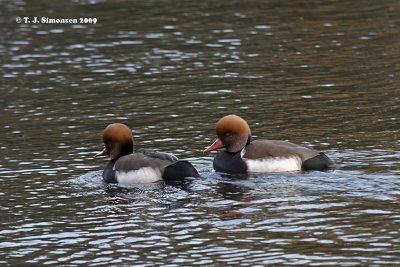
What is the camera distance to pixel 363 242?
8.87 meters

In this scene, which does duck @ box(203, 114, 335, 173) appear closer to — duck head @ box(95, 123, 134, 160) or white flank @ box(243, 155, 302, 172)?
white flank @ box(243, 155, 302, 172)

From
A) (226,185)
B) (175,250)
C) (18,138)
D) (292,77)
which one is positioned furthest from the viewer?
(292,77)

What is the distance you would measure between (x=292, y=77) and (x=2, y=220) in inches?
385

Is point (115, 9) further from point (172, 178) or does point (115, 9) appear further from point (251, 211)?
point (251, 211)

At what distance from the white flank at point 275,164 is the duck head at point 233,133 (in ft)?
1.49

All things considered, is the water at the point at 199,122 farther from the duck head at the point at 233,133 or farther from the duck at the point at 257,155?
the duck head at the point at 233,133

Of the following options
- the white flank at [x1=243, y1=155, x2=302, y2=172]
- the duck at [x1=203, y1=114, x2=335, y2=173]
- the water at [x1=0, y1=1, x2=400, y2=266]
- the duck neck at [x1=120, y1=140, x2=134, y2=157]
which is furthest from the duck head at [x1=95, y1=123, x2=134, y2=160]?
the white flank at [x1=243, y1=155, x2=302, y2=172]

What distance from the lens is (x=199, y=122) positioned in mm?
15711

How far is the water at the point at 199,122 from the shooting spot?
9281 mm

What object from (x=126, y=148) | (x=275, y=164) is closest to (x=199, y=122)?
(x=126, y=148)

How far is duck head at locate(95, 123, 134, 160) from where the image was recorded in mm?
12703

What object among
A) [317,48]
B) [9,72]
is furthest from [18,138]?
[317,48]

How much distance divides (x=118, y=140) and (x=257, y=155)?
218 centimetres

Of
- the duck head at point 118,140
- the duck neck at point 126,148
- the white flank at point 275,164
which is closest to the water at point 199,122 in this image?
the white flank at point 275,164
